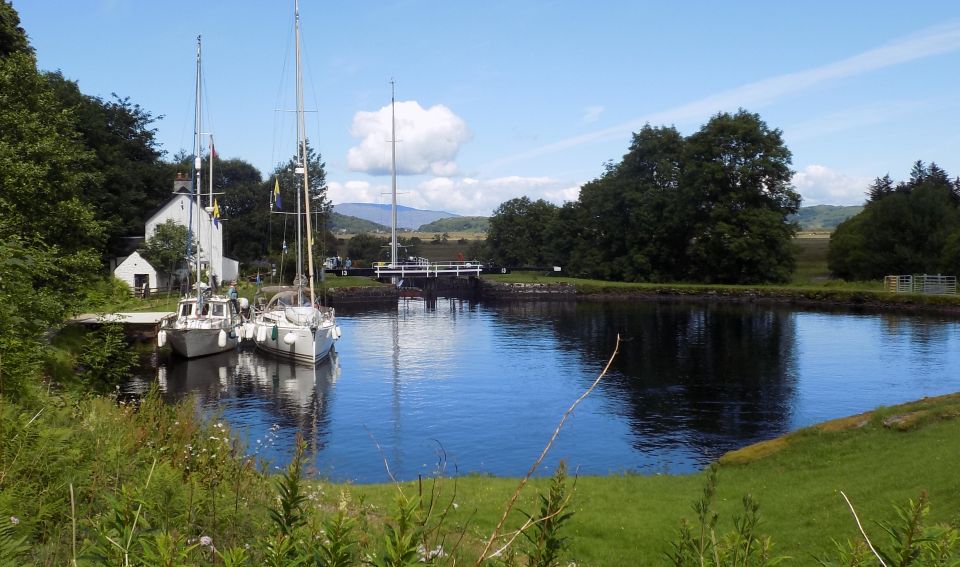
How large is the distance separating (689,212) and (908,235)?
21.6 m

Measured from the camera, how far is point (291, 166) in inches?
3767

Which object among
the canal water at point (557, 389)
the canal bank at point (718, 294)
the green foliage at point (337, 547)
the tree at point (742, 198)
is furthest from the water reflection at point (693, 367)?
the green foliage at point (337, 547)

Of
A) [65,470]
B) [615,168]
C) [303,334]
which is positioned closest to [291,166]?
[615,168]

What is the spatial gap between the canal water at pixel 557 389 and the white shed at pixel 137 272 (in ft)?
59.9

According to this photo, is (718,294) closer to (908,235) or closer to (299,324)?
(908,235)

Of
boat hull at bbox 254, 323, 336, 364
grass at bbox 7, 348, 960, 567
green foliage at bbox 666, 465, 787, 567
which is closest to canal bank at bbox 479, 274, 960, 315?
boat hull at bbox 254, 323, 336, 364

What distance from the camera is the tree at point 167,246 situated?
60.4 m

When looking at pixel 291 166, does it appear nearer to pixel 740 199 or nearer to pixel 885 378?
pixel 740 199

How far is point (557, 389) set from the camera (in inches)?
1278

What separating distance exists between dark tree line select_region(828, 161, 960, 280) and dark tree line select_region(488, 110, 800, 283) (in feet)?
22.9

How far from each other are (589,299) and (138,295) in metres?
45.1

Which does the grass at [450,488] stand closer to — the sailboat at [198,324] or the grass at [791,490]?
the grass at [791,490]

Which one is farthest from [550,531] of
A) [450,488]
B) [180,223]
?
[180,223]

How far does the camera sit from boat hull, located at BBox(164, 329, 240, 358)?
38.7m
